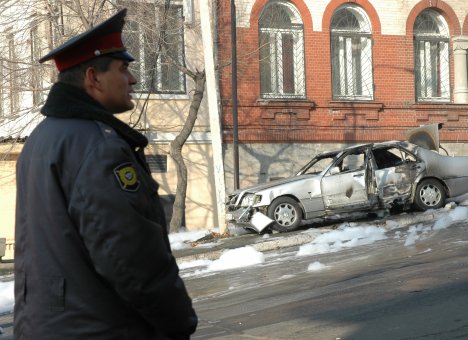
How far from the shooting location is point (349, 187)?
52.8 ft

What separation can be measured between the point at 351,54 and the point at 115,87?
20.0 meters

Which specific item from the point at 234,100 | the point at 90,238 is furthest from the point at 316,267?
the point at 234,100

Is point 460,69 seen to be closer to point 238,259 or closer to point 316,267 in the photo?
point 238,259

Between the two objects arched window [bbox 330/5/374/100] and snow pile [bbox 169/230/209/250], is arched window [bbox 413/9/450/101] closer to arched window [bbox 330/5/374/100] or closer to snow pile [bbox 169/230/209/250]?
arched window [bbox 330/5/374/100]

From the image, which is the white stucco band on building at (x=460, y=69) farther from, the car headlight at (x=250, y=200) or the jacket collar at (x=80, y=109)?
the jacket collar at (x=80, y=109)

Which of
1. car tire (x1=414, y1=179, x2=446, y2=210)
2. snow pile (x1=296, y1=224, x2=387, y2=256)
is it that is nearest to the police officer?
snow pile (x1=296, y1=224, x2=387, y2=256)

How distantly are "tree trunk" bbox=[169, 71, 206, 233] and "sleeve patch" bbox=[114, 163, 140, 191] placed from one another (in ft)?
51.9

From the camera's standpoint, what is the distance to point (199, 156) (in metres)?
20.5

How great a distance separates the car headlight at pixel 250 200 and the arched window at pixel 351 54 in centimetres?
706

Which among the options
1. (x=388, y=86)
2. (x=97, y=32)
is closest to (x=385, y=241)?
(x=388, y=86)

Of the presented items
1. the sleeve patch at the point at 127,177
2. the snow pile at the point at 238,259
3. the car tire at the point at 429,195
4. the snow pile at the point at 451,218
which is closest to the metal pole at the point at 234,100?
the car tire at the point at 429,195

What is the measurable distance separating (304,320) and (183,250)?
26.6 ft

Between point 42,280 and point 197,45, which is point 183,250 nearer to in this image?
point 197,45

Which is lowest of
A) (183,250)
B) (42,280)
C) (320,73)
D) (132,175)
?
(183,250)
